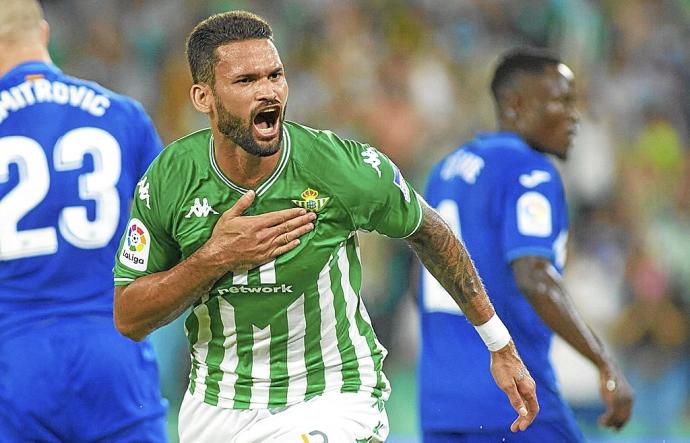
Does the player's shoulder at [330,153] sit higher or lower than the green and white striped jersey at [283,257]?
higher

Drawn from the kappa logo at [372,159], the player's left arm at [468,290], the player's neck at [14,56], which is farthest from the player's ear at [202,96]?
the player's neck at [14,56]

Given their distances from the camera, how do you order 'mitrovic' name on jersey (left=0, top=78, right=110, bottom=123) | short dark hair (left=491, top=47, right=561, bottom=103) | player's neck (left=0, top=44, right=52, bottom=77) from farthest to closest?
short dark hair (left=491, top=47, right=561, bottom=103) → player's neck (left=0, top=44, right=52, bottom=77) → 'mitrovic' name on jersey (left=0, top=78, right=110, bottom=123)

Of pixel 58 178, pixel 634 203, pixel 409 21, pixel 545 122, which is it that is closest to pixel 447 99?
pixel 409 21

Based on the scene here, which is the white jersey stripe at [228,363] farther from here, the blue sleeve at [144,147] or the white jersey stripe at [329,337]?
the blue sleeve at [144,147]

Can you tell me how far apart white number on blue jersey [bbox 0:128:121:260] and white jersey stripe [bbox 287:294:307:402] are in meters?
1.26

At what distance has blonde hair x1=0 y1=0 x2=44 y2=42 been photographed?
5.21m

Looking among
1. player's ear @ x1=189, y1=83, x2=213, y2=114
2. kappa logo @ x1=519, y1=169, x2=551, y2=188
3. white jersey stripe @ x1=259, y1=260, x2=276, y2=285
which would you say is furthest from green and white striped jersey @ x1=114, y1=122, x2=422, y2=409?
kappa logo @ x1=519, y1=169, x2=551, y2=188

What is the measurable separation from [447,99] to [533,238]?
6.83 m

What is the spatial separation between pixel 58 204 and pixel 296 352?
1415 mm

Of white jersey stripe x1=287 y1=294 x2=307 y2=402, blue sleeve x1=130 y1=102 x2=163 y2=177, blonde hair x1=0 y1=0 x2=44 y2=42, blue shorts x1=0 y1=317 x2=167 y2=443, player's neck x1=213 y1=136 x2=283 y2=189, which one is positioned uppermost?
blonde hair x1=0 y1=0 x2=44 y2=42

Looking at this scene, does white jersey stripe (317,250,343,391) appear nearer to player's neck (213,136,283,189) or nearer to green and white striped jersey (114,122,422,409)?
green and white striped jersey (114,122,422,409)

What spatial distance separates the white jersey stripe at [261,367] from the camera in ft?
13.1

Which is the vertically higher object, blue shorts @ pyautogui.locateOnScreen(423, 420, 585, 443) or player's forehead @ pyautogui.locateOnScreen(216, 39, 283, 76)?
player's forehead @ pyautogui.locateOnScreen(216, 39, 283, 76)

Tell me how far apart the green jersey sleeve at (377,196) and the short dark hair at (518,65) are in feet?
7.21
